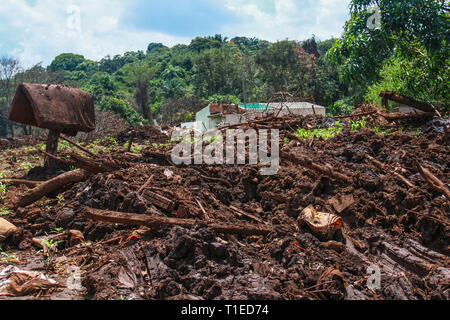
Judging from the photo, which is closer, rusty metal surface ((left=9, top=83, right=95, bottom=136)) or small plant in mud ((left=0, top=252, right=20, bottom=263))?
small plant in mud ((left=0, top=252, right=20, bottom=263))

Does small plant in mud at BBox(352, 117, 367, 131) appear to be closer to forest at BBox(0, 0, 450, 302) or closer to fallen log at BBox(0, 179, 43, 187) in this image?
forest at BBox(0, 0, 450, 302)

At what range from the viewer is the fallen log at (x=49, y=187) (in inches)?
197

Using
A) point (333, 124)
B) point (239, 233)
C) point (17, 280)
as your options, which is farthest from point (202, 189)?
point (333, 124)

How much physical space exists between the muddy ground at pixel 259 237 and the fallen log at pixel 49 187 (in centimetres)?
14

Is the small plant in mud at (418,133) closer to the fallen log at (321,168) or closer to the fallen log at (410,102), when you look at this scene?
the fallen log at (410,102)

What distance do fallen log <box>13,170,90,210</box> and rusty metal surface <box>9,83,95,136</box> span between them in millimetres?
1441

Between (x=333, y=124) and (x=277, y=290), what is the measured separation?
7514 millimetres

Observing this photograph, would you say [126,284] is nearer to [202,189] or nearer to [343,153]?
[202,189]

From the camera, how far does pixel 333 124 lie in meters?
9.60

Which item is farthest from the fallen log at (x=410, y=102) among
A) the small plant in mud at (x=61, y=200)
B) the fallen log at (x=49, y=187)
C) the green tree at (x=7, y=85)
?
the green tree at (x=7, y=85)

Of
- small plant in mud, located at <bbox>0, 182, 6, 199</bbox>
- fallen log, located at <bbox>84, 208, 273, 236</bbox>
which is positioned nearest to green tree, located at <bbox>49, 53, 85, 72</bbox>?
small plant in mud, located at <bbox>0, 182, 6, 199</bbox>

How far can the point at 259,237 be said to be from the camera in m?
4.04

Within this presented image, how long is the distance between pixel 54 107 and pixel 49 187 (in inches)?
77.2

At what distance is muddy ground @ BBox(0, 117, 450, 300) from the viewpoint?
300 cm
